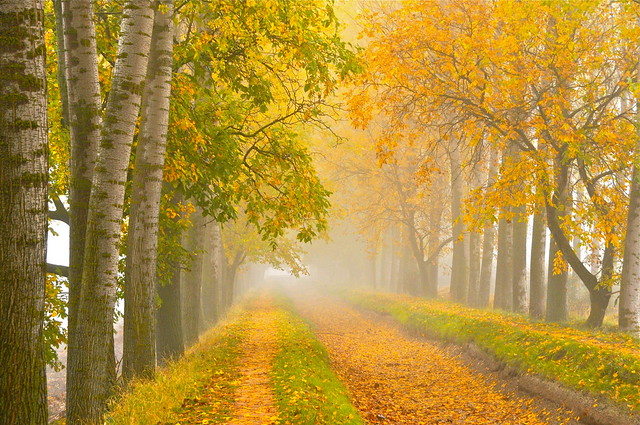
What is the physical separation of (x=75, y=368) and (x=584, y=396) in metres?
7.59

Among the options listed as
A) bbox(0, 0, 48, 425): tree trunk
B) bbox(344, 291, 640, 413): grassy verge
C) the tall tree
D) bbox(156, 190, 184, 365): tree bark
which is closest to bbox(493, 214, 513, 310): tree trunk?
bbox(344, 291, 640, 413): grassy verge

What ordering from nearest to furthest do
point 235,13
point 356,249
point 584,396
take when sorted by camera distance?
point 584,396
point 235,13
point 356,249

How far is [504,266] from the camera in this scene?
21.7 metres

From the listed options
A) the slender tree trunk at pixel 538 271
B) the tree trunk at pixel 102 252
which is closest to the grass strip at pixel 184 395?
the tree trunk at pixel 102 252

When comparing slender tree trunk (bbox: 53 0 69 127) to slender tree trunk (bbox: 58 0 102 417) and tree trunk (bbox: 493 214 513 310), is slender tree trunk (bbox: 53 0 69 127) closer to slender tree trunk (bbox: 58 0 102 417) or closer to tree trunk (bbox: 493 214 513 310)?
slender tree trunk (bbox: 58 0 102 417)

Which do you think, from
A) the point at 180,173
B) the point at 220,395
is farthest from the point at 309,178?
the point at 220,395

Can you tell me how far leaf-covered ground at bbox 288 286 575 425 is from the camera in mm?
9539

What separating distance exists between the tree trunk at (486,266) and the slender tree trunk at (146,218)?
17040mm

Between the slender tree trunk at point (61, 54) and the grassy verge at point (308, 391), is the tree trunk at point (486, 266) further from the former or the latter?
the slender tree trunk at point (61, 54)

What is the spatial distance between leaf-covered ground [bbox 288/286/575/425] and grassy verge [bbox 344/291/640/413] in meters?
0.66

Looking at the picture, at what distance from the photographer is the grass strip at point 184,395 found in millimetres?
7086

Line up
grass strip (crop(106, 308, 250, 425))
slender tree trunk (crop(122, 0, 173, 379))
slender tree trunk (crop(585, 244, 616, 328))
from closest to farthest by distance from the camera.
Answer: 1. grass strip (crop(106, 308, 250, 425))
2. slender tree trunk (crop(122, 0, 173, 379))
3. slender tree trunk (crop(585, 244, 616, 328))

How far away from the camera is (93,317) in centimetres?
733

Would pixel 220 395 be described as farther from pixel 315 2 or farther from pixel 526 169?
pixel 526 169
